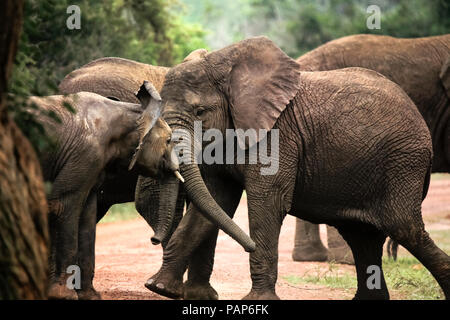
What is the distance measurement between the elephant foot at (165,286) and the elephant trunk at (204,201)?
890 mm

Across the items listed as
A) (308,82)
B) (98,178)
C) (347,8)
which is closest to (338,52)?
(308,82)

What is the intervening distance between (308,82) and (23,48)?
139 inches

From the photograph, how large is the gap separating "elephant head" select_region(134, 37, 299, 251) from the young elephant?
0.47 meters

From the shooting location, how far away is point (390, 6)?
46.3m

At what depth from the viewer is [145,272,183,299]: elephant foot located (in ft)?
27.1

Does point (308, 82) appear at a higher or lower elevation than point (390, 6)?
lower

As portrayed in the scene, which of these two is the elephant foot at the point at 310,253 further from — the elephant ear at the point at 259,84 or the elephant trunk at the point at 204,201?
the elephant trunk at the point at 204,201

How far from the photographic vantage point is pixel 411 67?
11.8 m

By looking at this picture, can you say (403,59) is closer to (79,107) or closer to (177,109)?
(177,109)

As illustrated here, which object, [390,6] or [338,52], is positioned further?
[390,6]

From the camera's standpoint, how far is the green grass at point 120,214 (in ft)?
58.2
